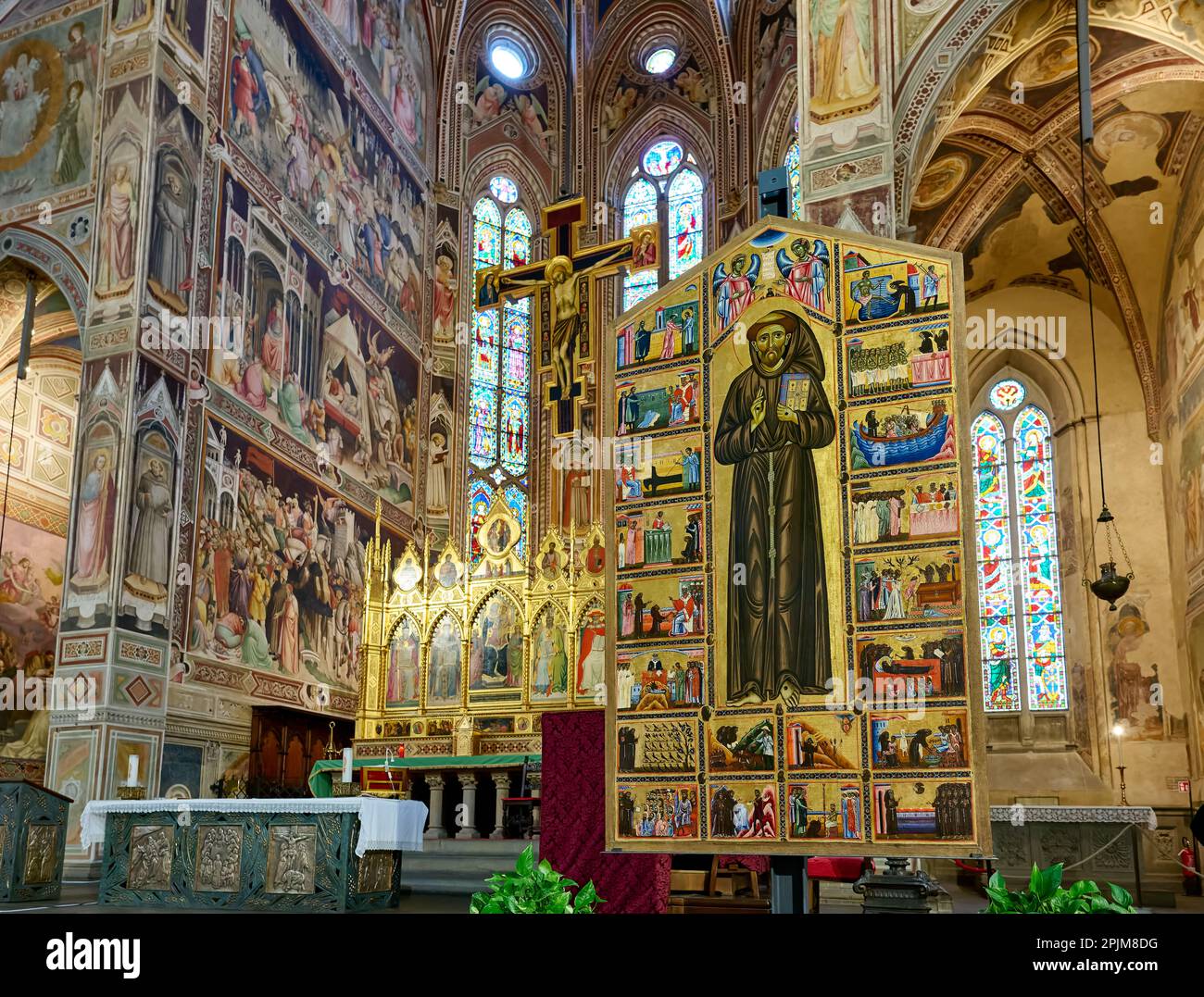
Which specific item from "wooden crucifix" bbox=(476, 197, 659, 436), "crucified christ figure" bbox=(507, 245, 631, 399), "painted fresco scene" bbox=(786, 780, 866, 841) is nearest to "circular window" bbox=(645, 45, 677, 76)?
"wooden crucifix" bbox=(476, 197, 659, 436)

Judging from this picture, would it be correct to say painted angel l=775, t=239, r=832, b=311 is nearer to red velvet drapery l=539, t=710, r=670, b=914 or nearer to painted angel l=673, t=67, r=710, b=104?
red velvet drapery l=539, t=710, r=670, b=914

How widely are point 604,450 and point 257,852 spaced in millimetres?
4811

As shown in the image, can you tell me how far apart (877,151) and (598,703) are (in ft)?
22.2

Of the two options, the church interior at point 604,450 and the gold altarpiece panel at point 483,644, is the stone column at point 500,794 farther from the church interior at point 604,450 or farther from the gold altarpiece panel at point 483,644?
the gold altarpiece panel at point 483,644

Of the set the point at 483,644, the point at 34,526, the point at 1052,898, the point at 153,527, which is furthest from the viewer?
the point at 34,526

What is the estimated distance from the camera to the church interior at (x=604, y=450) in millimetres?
6559

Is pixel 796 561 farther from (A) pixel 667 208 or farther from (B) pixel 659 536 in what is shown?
(A) pixel 667 208

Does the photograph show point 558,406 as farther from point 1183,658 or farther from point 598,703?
point 1183,658

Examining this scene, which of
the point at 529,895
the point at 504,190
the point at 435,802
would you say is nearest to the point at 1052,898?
the point at 529,895

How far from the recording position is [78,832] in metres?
11.9

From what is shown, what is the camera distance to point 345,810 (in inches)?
366

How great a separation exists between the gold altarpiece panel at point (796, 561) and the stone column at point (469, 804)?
6591 millimetres
